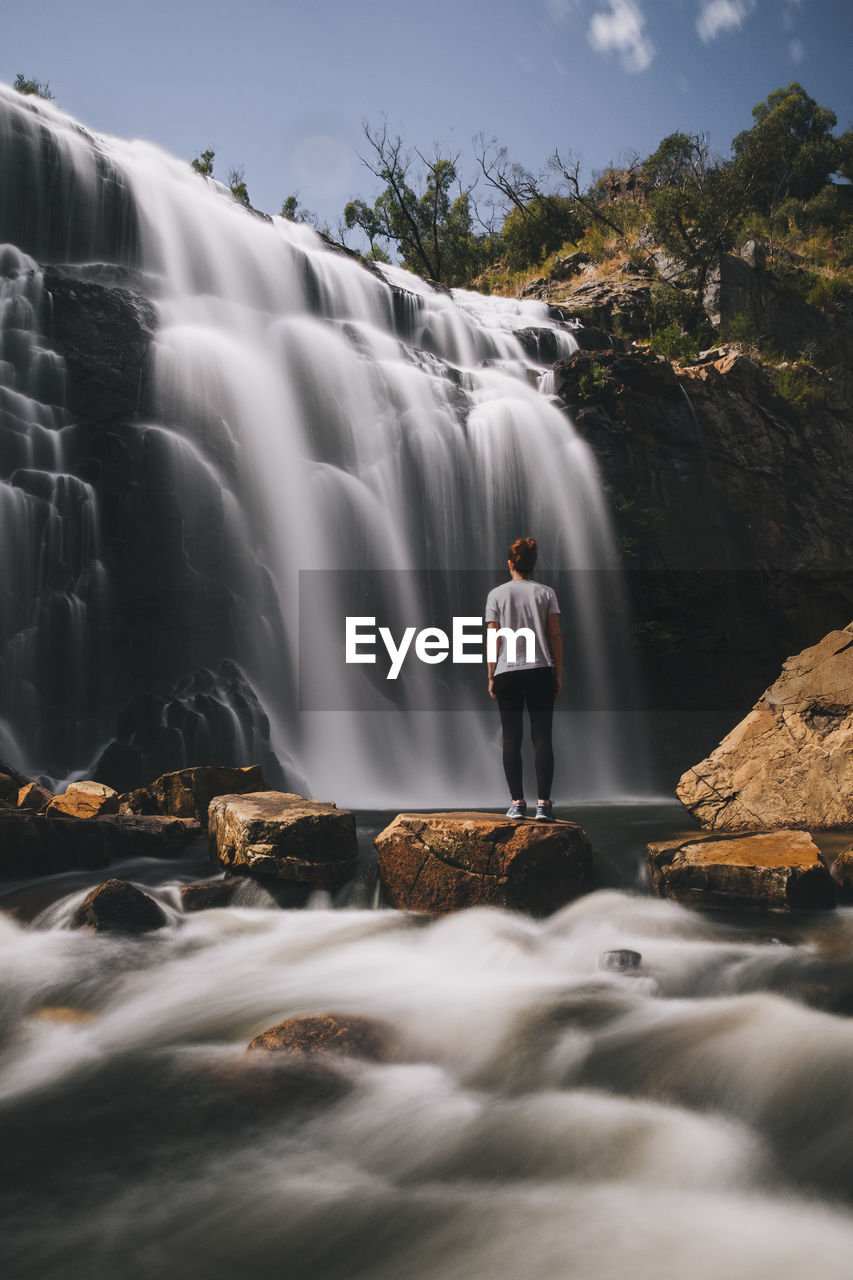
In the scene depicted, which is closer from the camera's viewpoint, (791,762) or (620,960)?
(620,960)

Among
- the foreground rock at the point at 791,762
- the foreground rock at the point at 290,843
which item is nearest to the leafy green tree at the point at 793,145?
the foreground rock at the point at 791,762

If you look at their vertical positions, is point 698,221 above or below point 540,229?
below

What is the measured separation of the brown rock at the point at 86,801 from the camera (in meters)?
7.02

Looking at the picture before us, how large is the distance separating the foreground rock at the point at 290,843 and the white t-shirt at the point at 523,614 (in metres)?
1.67

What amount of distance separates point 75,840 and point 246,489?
664 cm

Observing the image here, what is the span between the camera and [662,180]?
32.8m

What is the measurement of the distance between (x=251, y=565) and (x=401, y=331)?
8457mm

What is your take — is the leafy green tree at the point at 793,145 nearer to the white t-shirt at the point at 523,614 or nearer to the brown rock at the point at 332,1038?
the white t-shirt at the point at 523,614

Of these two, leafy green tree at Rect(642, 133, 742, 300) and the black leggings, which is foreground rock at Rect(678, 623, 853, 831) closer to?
the black leggings

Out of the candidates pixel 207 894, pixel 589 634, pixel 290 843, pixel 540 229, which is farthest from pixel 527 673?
pixel 540 229

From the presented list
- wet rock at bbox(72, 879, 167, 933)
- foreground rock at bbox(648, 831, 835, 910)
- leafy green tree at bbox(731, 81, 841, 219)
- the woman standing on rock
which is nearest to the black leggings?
the woman standing on rock

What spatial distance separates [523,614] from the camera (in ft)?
18.7

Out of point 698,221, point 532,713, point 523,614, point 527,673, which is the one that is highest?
point 698,221

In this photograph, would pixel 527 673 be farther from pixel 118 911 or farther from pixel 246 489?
pixel 246 489
